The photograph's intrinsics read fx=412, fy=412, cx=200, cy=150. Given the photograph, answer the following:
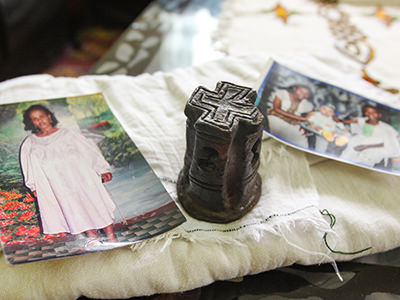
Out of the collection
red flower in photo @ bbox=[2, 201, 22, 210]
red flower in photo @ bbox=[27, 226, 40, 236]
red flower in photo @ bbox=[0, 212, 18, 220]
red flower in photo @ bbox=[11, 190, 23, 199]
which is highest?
red flower in photo @ bbox=[11, 190, 23, 199]

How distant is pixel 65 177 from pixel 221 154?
0.74 ft

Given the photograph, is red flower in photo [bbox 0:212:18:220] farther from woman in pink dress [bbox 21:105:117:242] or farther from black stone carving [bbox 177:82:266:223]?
black stone carving [bbox 177:82:266:223]

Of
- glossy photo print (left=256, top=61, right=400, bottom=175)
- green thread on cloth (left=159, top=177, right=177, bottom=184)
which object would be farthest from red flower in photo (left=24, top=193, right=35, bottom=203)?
glossy photo print (left=256, top=61, right=400, bottom=175)

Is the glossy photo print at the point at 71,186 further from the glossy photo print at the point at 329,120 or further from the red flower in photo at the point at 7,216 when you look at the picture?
the glossy photo print at the point at 329,120

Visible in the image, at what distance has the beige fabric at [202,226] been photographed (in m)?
0.47

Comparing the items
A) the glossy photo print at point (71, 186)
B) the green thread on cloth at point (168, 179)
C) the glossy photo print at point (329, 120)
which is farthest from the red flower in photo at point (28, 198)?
the glossy photo print at point (329, 120)

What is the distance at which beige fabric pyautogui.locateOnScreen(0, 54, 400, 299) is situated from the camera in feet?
1.53

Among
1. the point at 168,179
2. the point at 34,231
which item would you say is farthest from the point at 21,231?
the point at 168,179

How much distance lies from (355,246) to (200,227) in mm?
206

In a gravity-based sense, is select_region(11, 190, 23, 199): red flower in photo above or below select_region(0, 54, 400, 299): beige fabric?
above

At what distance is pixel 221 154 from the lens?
1.50 ft

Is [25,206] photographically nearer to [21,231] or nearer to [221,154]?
[21,231]

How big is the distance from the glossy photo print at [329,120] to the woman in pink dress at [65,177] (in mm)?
275

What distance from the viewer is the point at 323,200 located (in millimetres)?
583
